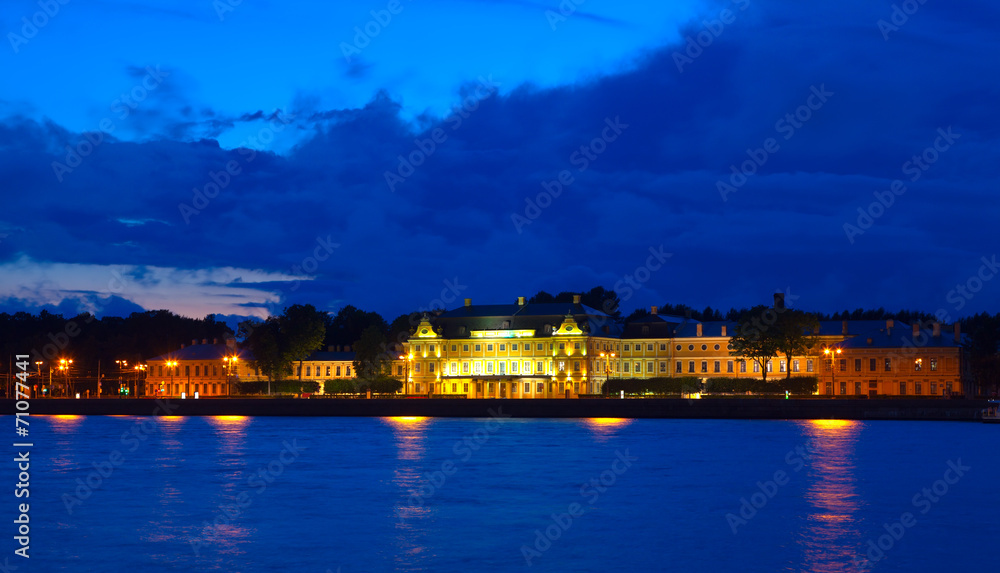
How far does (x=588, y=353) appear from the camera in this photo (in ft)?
387

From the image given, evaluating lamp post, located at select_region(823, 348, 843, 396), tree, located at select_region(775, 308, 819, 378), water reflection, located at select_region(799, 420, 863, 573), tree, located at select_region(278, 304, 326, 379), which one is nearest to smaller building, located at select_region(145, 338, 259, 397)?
tree, located at select_region(278, 304, 326, 379)

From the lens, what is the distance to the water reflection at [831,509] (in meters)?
22.8

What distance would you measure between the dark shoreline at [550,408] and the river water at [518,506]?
79.8 ft

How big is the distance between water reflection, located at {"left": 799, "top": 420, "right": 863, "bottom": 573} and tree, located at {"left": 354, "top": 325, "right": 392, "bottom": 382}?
72.4 metres

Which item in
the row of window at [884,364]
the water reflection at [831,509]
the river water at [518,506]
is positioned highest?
the row of window at [884,364]

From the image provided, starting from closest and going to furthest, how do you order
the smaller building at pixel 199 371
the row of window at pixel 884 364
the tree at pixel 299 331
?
1. the row of window at pixel 884 364
2. the tree at pixel 299 331
3. the smaller building at pixel 199 371

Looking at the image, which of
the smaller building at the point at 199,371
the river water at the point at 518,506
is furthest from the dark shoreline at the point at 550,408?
the river water at the point at 518,506

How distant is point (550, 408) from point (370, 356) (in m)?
35.8

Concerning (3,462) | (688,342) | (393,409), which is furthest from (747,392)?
(3,462)

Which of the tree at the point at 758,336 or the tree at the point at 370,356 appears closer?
the tree at the point at 758,336

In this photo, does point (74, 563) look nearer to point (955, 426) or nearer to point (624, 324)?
point (955, 426)

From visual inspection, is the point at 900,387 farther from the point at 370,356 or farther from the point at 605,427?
the point at 370,356

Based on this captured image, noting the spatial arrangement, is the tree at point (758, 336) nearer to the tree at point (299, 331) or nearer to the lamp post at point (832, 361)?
the lamp post at point (832, 361)

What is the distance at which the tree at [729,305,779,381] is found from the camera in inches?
3925
